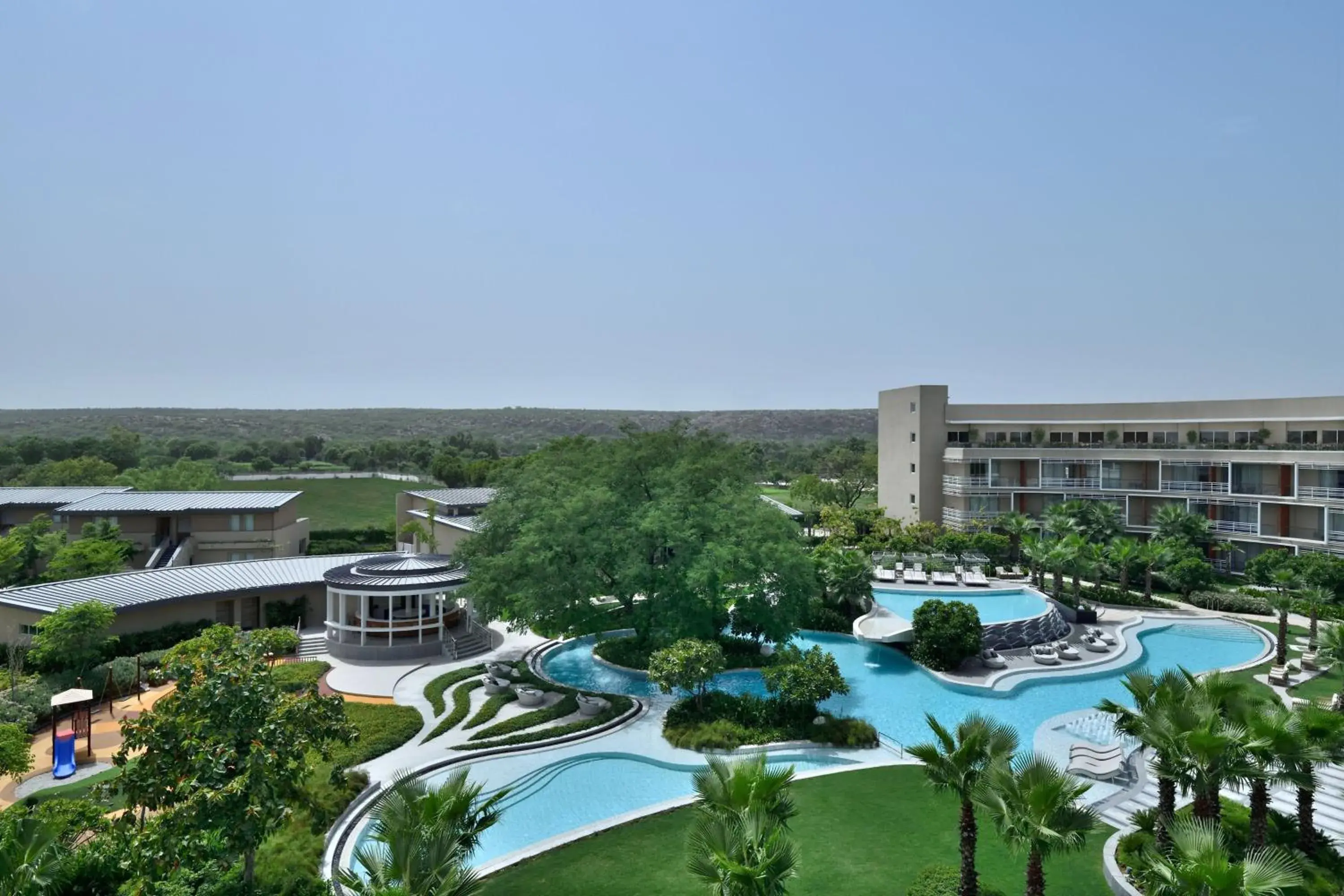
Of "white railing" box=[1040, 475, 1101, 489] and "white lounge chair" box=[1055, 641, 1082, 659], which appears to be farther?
"white railing" box=[1040, 475, 1101, 489]

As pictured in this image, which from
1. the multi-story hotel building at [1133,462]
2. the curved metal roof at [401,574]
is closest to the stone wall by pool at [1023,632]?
the multi-story hotel building at [1133,462]

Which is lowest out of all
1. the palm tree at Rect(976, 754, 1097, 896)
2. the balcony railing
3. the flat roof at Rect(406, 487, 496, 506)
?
the palm tree at Rect(976, 754, 1097, 896)

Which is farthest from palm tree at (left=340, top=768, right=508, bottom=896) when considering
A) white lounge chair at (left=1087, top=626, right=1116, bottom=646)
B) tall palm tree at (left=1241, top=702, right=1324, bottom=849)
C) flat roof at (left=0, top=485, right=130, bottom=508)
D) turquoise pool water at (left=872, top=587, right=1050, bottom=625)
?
flat roof at (left=0, top=485, right=130, bottom=508)

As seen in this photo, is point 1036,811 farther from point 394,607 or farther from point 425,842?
point 394,607

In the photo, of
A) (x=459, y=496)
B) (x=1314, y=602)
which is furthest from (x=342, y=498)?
(x=1314, y=602)

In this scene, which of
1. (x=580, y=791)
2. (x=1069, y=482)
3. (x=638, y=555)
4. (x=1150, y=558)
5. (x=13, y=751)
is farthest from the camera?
(x=1069, y=482)

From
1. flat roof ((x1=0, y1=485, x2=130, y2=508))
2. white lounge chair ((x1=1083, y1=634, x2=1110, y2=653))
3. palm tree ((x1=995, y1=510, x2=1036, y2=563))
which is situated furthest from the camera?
flat roof ((x1=0, y1=485, x2=130, y2=508))

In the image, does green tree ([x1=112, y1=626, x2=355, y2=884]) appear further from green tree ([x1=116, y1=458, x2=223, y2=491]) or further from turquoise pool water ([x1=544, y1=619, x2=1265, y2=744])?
green tree ([x1=116, y1=458, x2=223, y2=491])
